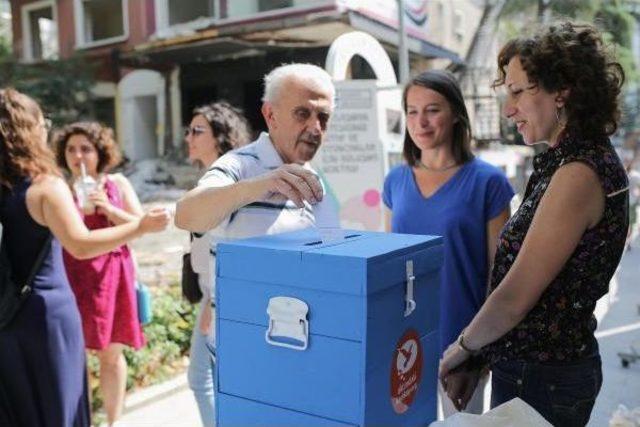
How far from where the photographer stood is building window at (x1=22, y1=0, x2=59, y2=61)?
9711 millimetres

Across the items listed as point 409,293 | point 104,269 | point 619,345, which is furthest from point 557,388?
point 619,345

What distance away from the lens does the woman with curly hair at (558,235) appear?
1119 millimetres

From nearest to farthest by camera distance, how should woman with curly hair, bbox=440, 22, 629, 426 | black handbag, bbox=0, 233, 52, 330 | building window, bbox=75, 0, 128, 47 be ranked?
woman with curly hair, bbox=440, 22, 629, 426
black handbag, bbox=0, 233, 52, 330
building window, bbox=75, 0, 128, 47

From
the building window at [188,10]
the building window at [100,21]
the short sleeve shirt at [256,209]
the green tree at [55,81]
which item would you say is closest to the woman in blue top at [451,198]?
the short sleeve shirt at [256,209]

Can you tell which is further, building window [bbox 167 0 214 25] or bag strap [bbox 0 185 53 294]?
building window [bbox 167 0 214 25]

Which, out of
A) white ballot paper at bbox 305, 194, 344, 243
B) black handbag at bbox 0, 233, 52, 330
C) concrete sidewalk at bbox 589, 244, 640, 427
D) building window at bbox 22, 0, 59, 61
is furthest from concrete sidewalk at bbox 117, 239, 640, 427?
building window at bbox 22, 0, 59, 61

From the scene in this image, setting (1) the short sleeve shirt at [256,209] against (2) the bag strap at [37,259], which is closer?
(1) the short sleeve shirt at [256,209]

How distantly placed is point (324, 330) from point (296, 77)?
2.48ft

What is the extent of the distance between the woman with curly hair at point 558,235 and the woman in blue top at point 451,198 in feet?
1.53

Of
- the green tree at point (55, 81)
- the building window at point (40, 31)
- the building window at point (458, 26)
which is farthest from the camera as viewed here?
the building window at point (458, 26)

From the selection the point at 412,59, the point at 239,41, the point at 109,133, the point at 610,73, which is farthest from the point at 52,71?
the point at 610,73

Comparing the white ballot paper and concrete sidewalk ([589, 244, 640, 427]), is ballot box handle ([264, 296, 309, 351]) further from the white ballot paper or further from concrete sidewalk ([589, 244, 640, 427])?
concrete sidewalk ([589, 244, 640, 427])

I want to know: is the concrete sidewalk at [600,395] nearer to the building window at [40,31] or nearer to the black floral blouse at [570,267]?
the black floral blouse at [570,267]

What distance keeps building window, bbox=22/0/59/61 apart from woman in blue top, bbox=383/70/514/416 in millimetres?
9210
